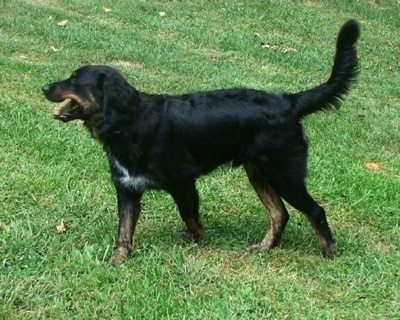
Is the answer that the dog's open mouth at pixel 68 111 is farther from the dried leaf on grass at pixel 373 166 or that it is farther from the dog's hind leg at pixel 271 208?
the dried leaf on grass at pixel 373 166

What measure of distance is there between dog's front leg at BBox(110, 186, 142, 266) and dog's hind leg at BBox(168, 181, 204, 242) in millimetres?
271

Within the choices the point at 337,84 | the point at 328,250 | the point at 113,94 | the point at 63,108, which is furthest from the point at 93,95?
the point at 328,250

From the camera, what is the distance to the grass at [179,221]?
409 cm

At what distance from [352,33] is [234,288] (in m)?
1.93

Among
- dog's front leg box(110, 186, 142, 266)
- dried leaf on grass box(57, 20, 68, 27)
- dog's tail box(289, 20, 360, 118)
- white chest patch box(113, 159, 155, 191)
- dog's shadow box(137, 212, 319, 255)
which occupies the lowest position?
dried leaf on grass box(57, 20, 68, 27)

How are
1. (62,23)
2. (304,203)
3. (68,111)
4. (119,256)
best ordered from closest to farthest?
(68,111), (119,256), (304,203), (62,23)

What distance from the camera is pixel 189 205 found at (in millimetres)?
4777

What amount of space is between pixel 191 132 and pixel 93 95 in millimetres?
708

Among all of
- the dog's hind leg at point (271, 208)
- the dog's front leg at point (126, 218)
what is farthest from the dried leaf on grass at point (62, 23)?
the dog's front leg at point (126, 218)

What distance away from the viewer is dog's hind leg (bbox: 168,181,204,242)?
4668 mm

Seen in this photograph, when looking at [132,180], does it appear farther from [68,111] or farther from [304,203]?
[304,203]

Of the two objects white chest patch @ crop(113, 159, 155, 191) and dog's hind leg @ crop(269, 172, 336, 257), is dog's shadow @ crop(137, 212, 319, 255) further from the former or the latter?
white chest patch @ crop(113, 159, 155, 191)

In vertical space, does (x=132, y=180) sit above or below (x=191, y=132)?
below

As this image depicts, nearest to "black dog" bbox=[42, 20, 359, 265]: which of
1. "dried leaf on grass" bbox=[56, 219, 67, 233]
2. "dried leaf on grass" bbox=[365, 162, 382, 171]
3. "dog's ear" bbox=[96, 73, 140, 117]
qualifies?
"dog's ear" bbox=[96, 73, 140, 117]
